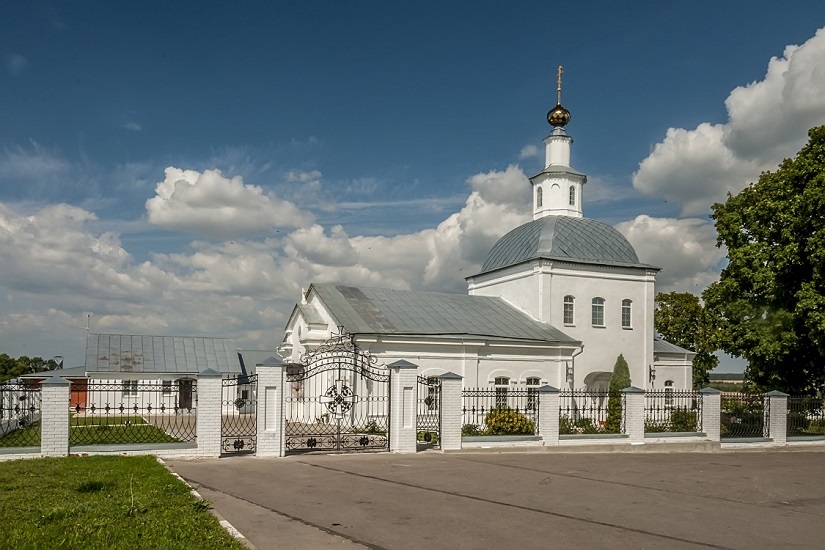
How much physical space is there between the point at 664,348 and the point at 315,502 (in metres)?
24.9

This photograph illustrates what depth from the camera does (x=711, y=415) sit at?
1898cm

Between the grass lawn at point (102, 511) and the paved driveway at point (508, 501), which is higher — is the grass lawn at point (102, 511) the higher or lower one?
the higher one

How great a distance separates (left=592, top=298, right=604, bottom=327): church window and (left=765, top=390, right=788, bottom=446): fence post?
935 cm

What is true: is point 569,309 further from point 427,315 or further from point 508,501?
point 508,501

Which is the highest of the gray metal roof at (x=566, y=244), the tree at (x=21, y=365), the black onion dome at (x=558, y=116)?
the black onion dome at (x=558, y=116)

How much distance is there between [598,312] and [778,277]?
25.7 ft

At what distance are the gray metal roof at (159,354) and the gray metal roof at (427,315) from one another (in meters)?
9.58

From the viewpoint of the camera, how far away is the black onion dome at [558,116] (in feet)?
106

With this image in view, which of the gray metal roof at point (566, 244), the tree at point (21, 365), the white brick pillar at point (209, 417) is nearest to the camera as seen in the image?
the white brick pillar at point (209, 417)

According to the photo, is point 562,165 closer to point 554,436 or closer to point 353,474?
point 554,436

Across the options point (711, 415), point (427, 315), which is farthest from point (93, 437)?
point (711, 415)

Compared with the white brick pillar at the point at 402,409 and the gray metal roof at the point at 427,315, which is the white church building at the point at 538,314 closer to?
the gray metal roof at the point at 427,315

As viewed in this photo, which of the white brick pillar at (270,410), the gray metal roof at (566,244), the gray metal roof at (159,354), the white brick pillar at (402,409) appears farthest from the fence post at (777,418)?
the gray metal roof at (159,354)

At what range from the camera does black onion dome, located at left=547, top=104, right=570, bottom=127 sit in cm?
3241
